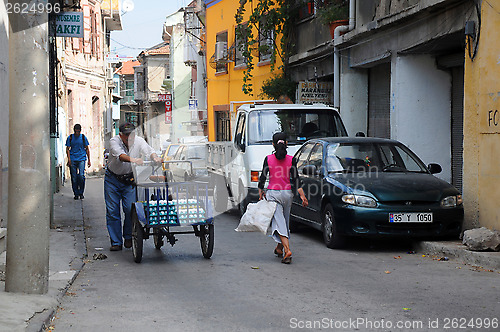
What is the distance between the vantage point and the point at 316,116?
14336mm

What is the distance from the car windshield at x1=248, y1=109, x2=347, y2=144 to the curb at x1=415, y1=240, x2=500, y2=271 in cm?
430

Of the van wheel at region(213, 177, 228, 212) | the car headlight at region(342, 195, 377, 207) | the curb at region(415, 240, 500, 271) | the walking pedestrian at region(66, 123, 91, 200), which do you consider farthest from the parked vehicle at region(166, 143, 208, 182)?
the curb at region(415, 240, 500, 271)

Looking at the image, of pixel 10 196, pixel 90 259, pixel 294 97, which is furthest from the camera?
pixel 294 97

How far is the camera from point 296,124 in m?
14.1

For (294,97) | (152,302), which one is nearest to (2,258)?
(152,302)

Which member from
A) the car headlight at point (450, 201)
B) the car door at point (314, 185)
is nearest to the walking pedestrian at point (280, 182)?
the car door at point (314, 185)

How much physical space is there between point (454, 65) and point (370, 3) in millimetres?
2947

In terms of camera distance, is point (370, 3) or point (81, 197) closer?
point (370, 3)

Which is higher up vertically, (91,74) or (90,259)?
(91,74)

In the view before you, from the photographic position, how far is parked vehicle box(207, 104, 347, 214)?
13484 millimetres

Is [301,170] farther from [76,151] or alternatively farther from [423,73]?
[76,151]

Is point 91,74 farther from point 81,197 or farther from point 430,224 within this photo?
point 430,224

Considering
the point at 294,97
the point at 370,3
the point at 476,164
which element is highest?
the point at 370,3

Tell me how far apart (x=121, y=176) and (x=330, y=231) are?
3142 millimetres
